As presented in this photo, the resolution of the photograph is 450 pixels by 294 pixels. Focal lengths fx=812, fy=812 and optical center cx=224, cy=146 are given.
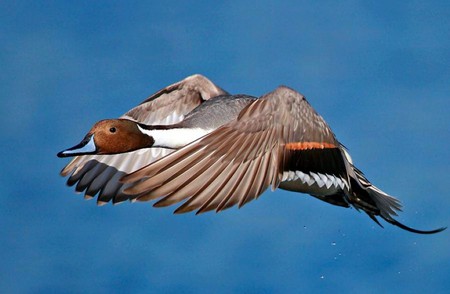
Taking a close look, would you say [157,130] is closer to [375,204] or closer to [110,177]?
[110,177]

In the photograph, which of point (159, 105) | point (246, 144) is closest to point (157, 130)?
point (246, 144)

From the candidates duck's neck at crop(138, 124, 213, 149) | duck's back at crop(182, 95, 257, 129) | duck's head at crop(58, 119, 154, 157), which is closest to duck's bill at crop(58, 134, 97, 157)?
duck's head at crop(58, 119, 154, 157)

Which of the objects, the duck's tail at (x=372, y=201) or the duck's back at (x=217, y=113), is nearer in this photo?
the duck's back at (x=217, y=113)

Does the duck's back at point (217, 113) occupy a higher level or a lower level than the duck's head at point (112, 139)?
higher

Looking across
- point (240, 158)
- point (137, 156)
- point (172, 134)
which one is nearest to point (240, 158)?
point (240, 158)

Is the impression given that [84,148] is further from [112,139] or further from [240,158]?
Result: [240,158]

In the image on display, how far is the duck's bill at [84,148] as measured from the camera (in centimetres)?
569

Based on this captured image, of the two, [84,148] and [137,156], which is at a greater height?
[137,156]

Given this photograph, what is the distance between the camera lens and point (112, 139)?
5945mm

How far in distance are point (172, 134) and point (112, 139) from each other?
0.44 metres

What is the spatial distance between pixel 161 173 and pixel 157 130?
1.55 metres

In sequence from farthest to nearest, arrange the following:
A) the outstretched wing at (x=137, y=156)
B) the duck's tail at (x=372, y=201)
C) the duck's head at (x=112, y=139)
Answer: the outstretched wing at (x=137, y=156) < the duck's tail at (x=372, y=201) < the duck's head at (x=112, y=139)

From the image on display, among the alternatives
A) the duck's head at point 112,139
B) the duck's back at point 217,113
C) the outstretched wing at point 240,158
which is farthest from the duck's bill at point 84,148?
the outstretched wing at point 240,158

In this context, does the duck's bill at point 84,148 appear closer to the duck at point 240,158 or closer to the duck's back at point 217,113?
the duck at point 240,158
